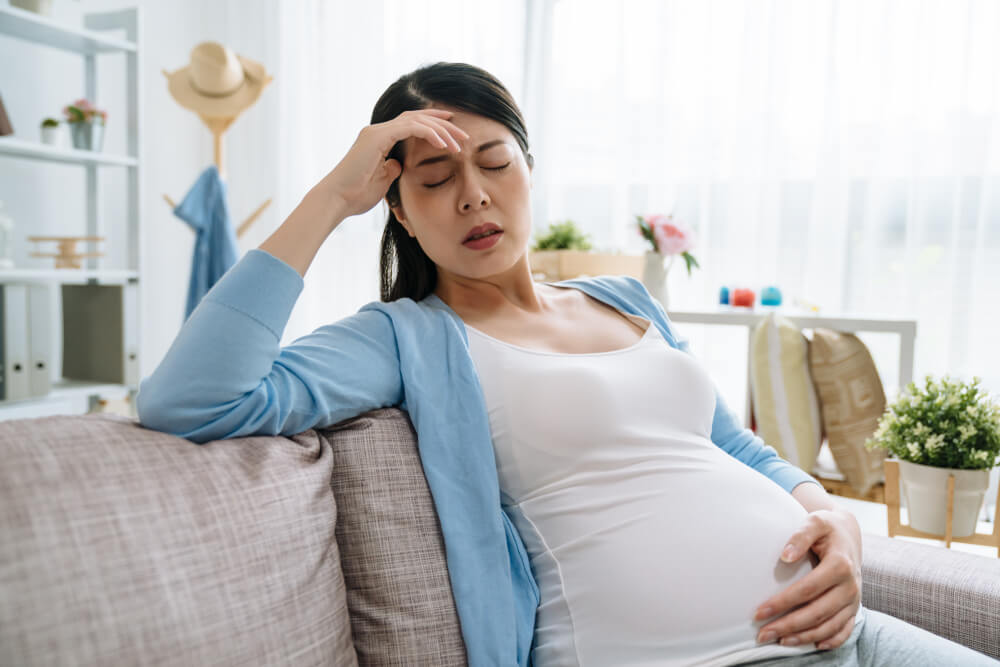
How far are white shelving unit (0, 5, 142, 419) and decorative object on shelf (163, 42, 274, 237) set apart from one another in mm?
184

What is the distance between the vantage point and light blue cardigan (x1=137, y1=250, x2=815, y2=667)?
764 mm

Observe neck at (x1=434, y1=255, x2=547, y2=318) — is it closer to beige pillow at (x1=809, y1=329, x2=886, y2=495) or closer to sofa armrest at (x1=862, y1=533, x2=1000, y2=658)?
sofa armrest at (x1=862, y1=533, x2=1000, y2=658)

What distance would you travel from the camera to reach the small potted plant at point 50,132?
2658 millimetres

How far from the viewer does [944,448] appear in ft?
5.33

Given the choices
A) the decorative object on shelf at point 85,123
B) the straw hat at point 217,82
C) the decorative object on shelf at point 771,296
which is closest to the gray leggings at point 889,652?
the decorative object on shelf at point 771,296

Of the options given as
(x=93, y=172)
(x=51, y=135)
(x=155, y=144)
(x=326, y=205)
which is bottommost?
(x=326, y=205)

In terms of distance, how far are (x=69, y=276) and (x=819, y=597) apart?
2.62m

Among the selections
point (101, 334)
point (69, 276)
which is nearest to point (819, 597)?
point (69, 276)

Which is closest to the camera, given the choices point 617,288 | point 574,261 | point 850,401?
point 617,288

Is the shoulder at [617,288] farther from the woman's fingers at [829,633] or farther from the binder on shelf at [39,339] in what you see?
the binder on shelf at [39,339]

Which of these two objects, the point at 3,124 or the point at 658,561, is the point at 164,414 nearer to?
the point at 658,561

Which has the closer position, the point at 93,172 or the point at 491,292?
the point at 491,292

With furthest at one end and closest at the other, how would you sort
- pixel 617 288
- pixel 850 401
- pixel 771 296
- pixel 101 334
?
pixel 101 334, pixel 771 296, pixel 850 401, pixel 617 288

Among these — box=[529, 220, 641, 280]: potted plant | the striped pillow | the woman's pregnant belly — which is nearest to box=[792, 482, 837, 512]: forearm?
the woman's pregnant belly
